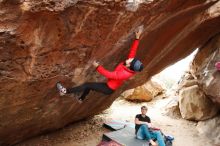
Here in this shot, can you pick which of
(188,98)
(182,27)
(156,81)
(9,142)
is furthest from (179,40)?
(156,81)

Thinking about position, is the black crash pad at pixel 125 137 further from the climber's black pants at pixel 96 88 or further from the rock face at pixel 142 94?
the rock face at pixel 142 94

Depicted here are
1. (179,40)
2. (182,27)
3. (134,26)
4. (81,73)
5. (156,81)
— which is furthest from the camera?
(156,81)

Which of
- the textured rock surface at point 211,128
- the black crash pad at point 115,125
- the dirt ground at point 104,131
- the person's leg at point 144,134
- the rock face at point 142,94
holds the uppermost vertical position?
the person's leg at point 144,134

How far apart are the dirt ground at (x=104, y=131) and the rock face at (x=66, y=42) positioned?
0.62 m

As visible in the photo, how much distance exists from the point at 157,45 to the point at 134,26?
2.08m

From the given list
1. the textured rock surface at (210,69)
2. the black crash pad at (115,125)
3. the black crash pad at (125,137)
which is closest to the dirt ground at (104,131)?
the black crash pad at (115,125)

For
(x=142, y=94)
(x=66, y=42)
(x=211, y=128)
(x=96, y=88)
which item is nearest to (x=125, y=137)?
(x=211, y=128)

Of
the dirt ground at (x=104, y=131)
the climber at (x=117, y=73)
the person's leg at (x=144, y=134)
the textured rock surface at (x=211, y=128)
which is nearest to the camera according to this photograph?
the climber at (x=117, y=73)

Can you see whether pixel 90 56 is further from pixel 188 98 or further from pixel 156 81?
pixel 156 81

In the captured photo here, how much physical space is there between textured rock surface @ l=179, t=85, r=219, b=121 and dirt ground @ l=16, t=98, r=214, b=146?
366 mm

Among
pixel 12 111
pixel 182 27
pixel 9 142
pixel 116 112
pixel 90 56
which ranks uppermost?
pixel 182 27

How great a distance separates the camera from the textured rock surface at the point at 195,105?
40.7 ft

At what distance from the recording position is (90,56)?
23.8ft

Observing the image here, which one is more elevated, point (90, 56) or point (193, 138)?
point (90, 56)
